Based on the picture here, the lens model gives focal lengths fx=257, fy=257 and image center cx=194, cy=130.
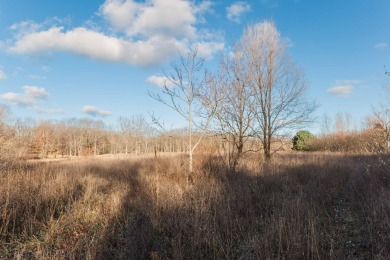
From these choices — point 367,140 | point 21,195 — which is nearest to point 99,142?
point 367,140

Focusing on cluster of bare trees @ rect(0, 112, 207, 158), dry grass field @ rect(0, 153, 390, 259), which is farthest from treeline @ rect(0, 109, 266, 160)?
dry grass field @ rect(0, 153, 390, 259)

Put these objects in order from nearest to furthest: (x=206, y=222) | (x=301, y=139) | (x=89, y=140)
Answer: (x=206, y=222) < (x=301, y=139) < (x=89, y=140)

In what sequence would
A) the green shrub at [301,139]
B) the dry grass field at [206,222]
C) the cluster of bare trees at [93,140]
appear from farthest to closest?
the cluster of bare trees at [93,140]
the green shrub at [301,139]
the dry grass field at [206,222]

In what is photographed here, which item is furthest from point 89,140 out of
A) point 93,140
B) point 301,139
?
point 301,139

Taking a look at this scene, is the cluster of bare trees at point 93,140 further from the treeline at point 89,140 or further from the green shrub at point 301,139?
the green shrub at point 301,139

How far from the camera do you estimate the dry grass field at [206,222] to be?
3.57 meters

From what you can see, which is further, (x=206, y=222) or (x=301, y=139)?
(x=301, y=139)

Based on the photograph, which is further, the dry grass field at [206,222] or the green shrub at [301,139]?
the green shrub at [301,139]

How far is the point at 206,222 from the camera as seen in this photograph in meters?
4.15

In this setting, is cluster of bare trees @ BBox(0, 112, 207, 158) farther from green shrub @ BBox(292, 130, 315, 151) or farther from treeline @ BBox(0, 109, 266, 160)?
green shrub @ BBox(292, 130, 315, 151)

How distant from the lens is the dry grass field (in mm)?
3574

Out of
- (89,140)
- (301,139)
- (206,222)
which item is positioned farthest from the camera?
(89,140)

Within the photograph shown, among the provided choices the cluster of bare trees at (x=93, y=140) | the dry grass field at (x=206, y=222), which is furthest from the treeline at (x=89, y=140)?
the dry grass field at (x=206, y=222)

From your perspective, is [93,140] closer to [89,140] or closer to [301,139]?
[89,140]
